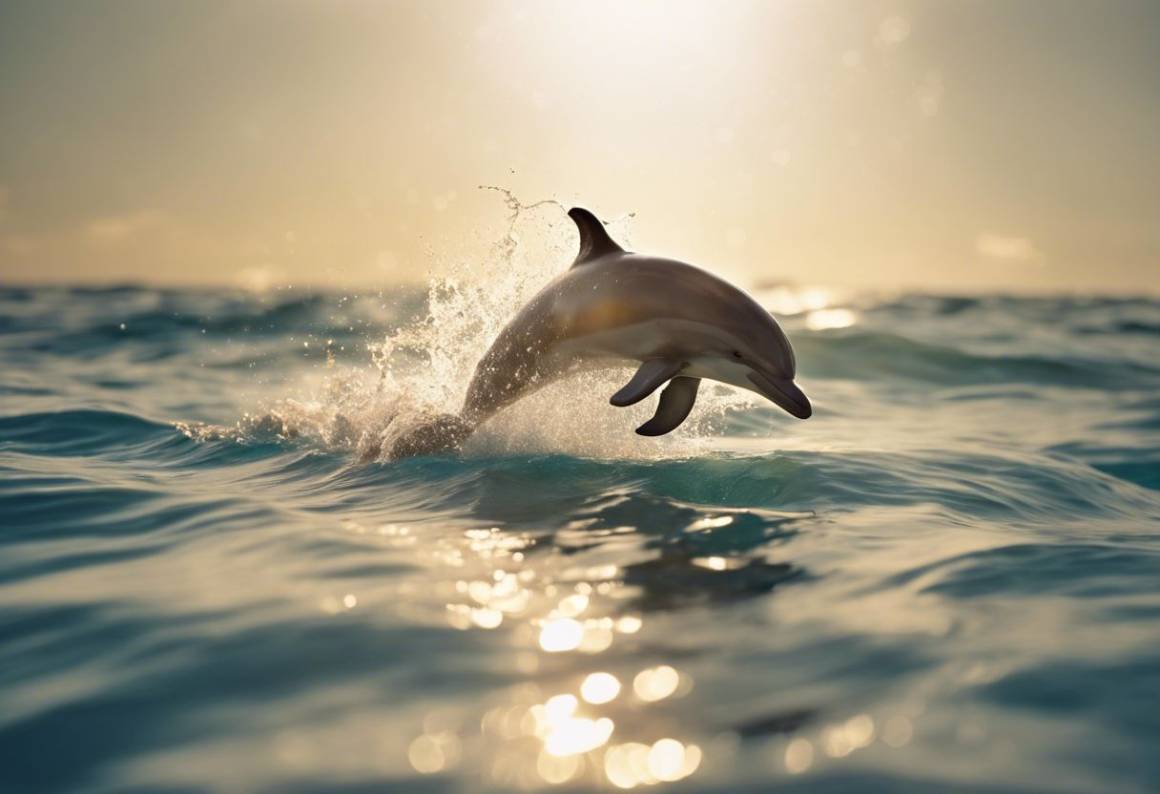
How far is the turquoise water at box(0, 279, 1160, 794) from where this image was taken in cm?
293

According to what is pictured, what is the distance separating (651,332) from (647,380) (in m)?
0.34

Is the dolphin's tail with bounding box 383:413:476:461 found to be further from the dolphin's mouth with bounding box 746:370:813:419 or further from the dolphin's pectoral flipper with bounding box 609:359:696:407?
the dolphin's mouth with bounding box 746:370:813:419

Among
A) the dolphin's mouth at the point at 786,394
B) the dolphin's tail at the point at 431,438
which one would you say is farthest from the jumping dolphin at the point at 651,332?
the dolphin's tail at the point at 431,438

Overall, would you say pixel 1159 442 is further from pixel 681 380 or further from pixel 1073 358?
pixel 1073 358

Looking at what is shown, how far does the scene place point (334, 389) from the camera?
9961 mm

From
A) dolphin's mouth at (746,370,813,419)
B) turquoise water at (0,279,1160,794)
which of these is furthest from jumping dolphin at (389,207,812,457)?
turquoise water at (0,279,1160,794)

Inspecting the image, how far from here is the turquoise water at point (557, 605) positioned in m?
2.93

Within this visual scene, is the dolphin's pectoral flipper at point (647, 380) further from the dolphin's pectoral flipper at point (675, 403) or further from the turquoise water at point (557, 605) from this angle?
the turquoise water at point (557, 605)

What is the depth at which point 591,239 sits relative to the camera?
6.96m

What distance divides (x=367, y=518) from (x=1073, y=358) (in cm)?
1765

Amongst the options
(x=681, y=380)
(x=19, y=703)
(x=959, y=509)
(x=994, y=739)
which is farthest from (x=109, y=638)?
(x=959, y=509)

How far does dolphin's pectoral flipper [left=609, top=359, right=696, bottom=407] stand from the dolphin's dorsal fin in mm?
873

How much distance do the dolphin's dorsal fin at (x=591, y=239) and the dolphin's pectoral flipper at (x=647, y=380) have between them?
2.86 ft

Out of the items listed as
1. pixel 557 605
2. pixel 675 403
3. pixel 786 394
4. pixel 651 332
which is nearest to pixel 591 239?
pixel 651 332
